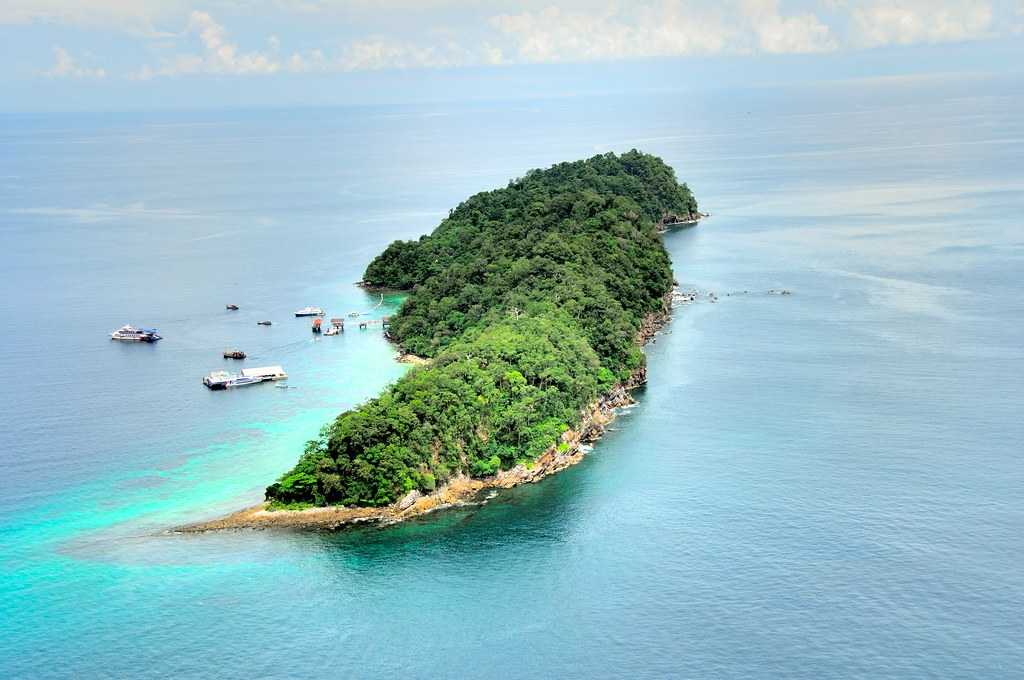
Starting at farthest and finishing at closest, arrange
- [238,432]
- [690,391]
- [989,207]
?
[989,207] → [690,391] → [238,432]

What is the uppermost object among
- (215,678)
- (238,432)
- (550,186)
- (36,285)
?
(550,186)

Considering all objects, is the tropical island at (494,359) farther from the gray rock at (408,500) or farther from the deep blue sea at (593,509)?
the deep blue sea at (593,509)

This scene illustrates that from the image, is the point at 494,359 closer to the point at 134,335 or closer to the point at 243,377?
the point at 243,377

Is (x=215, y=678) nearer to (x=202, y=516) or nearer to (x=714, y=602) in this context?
(x=202, y=516)

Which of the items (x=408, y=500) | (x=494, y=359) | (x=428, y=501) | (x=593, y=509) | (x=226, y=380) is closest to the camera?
(x=408, y=500)

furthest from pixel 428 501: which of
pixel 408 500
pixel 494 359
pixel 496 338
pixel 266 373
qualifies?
pixel 266 373

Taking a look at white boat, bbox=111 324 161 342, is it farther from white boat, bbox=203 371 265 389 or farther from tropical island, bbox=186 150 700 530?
tropical island, bbox=186 150 700 530

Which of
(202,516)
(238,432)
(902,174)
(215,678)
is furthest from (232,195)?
(215,678)

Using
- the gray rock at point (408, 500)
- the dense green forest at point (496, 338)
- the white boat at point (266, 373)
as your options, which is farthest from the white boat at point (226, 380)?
the gray rock at point (408, 500)
